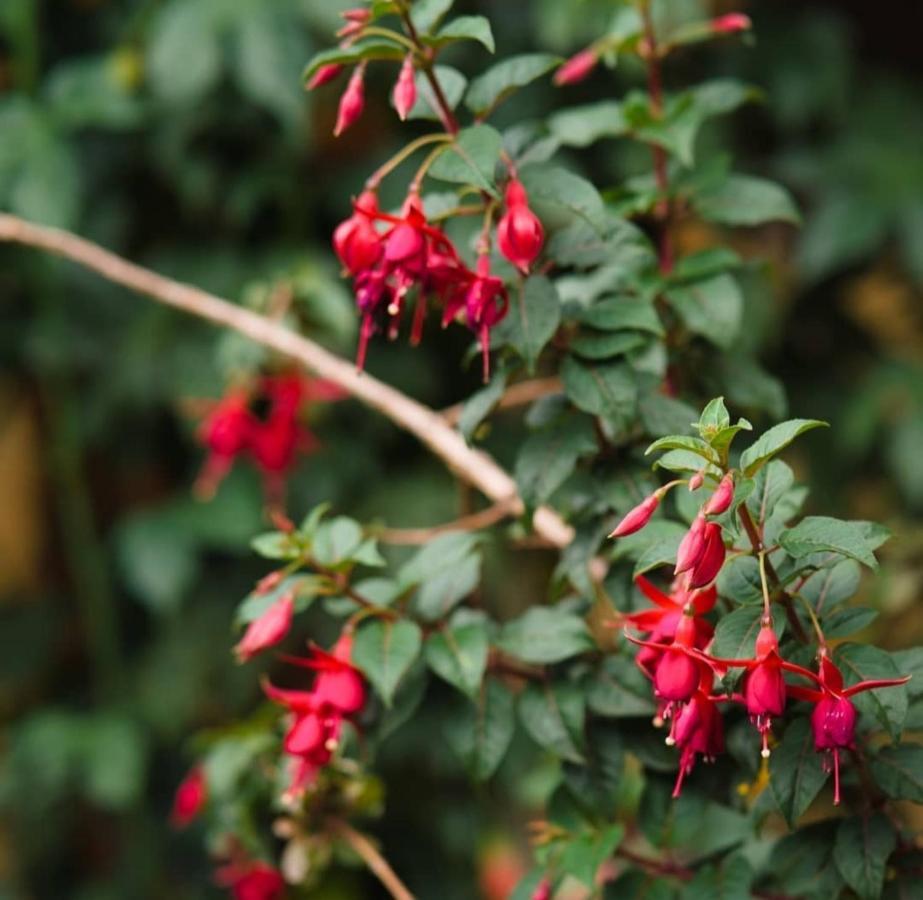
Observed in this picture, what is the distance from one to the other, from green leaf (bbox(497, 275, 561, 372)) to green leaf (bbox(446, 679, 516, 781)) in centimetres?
20

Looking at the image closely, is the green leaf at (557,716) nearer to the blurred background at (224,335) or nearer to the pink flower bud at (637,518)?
the pink flower bud at (637,518)

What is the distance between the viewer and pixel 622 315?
69 centimetres

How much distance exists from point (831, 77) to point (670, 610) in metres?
1.22


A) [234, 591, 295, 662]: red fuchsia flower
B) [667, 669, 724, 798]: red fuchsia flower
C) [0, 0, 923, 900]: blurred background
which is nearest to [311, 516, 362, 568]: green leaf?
[234, 591, 295, 662]: red fuchsia flower

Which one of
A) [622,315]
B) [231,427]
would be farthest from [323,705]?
[231,427]

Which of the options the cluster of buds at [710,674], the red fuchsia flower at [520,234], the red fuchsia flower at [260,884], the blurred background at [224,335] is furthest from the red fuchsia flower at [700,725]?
the blurred background at [224,335]

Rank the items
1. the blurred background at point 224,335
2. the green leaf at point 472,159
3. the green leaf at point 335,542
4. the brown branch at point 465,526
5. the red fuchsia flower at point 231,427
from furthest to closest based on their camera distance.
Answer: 1. the blurred background at point 224,335
2. the red fuchsia flower at point 231,427
3. the brown branch at point 465,526
4. the green leaf at point 335,542
5. the green leaf at point 472,159

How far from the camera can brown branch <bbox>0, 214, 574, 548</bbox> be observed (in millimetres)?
899

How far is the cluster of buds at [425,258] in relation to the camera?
1.97 feet

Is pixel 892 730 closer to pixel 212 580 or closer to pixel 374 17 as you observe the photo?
pixel 374 17

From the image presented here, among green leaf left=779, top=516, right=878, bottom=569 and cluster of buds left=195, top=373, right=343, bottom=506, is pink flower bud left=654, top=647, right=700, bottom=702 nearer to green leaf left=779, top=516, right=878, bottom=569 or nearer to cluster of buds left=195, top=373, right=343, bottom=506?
green leaf left=779, top=516, right=878, bottom=569

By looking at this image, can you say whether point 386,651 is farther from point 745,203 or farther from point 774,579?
point 745,203

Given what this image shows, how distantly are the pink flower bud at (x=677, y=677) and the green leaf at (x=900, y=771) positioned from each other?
0.13 m

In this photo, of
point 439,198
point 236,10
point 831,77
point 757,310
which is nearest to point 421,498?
point 757,310
